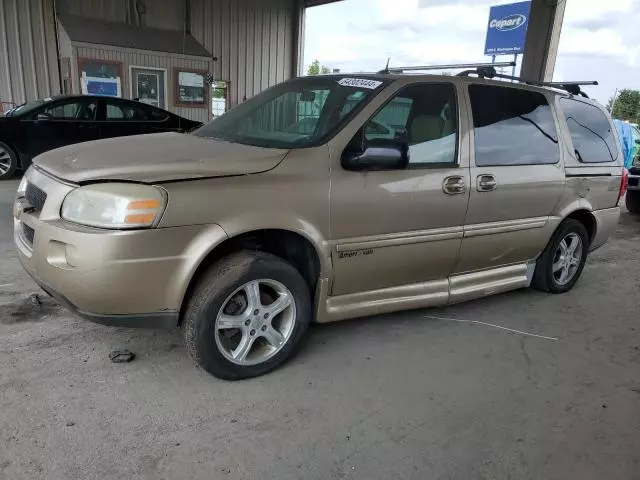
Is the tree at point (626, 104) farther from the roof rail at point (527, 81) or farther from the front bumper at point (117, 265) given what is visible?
the front bumper at point (117, 265)

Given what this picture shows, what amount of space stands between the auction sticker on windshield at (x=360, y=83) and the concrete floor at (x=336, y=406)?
1.65m

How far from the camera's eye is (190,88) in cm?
1495

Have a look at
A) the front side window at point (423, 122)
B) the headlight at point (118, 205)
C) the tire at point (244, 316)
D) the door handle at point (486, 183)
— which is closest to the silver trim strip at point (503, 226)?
the door handle at point (486, 183)

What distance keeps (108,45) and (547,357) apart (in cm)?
1301

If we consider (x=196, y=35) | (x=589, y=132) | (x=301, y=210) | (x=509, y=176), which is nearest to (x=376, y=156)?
(x=301, y=210)

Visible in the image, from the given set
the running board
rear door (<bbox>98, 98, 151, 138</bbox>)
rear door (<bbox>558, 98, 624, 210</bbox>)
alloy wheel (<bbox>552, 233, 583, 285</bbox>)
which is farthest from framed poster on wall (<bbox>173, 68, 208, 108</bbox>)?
the running board

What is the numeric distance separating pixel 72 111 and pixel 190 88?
596cm

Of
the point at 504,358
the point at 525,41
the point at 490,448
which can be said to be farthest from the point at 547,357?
the point at 525,41

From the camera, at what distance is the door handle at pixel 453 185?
341 cm

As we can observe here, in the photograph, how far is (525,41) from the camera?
10.9m

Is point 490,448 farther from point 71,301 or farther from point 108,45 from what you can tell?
point 108,45

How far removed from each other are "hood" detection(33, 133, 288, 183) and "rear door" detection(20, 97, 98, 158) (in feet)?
23.1

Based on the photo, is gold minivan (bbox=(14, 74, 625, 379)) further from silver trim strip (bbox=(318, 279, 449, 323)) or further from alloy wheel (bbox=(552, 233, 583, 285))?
alloy wheel (bbox=(552, 233, 583, 285))

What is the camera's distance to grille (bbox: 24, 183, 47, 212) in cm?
272
